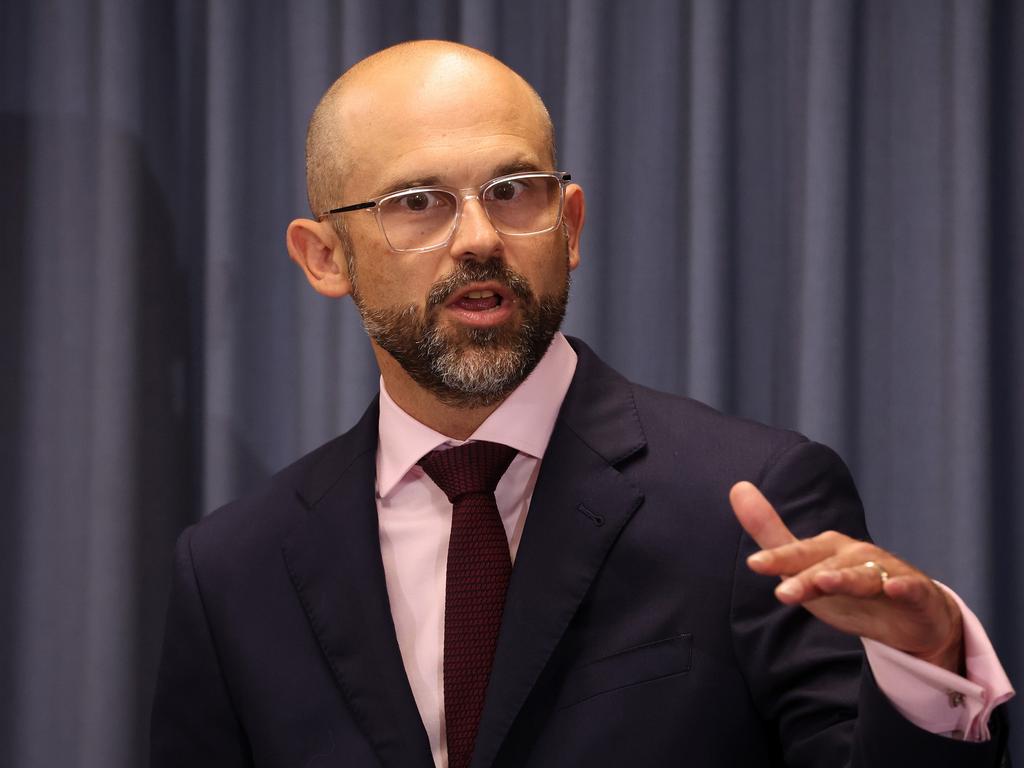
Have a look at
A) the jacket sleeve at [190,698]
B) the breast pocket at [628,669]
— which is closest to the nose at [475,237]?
the breast pocket at [628,669]

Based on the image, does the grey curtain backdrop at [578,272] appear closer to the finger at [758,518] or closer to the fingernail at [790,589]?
the finger at [758,518]

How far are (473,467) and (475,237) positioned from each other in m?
0.30

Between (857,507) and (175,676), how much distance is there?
0.98 meters

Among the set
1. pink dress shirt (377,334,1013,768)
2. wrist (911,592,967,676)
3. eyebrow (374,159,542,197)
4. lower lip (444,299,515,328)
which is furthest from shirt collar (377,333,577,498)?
wrist (911,592,967,676)

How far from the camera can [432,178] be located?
1.52m

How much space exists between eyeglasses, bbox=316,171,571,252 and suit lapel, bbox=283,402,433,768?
32cm

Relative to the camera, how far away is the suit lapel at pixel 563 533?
4.56 ft

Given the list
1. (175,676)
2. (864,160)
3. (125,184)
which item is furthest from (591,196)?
(175,676)

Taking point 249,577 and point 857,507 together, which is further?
point 249,577

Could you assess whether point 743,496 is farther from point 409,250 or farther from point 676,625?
point 409,250

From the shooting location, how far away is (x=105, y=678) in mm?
2182

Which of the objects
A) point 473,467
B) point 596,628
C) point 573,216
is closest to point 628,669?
point 596,628

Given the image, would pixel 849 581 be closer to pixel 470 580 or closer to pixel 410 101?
pixel 470 580

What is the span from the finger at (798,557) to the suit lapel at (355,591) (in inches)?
24.1
